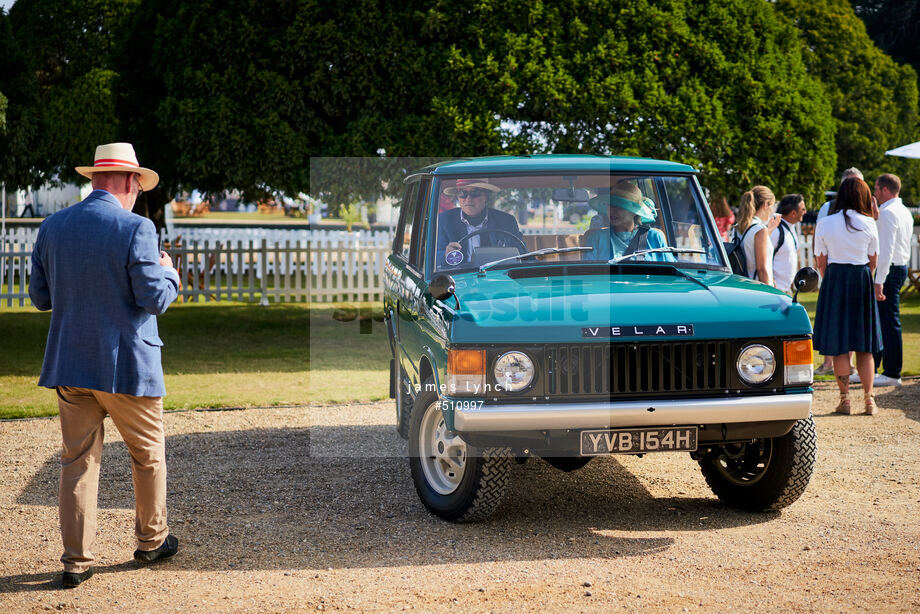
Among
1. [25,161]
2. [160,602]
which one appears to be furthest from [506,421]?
[25,161]

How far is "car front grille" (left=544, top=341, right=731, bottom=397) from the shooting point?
5.63 meters

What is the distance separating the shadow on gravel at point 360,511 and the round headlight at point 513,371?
90 centimetres

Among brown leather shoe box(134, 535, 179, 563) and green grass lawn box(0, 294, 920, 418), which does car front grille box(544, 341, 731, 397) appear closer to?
brown leather shoe box(134, 535, 179, 563)

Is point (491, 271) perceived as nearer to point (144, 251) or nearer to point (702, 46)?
point (144, 251)

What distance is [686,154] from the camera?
1537cm

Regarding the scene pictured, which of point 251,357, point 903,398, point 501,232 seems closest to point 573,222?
point 501,232

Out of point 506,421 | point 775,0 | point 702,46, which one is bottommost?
point 506,421

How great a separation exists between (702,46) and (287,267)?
29.3ft

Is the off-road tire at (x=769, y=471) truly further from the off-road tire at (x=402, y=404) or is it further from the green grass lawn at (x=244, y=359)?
the green grass lawn at (x=244, y=359)

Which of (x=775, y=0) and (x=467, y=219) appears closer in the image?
(x=467, y=219)

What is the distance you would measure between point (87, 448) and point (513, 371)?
2.21m

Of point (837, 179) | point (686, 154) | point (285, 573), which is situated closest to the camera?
point (285, 573)

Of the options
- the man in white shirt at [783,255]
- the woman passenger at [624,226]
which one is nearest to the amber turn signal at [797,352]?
the woman passenger at [624,226]

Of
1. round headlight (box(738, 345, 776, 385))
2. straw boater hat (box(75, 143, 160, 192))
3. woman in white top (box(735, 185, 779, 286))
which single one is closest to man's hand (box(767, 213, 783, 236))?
woman in white top (box(735, 185, 779, 286))
